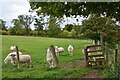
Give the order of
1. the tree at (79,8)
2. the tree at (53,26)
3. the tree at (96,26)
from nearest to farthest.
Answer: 1. the tree at (79,8)
2. the tree at (53,26)
3. the tree at (96,26)

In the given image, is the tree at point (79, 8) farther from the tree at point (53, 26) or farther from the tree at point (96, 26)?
the tree at point (96, 26)

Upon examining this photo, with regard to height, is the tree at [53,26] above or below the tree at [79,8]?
above

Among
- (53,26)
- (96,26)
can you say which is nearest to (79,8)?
(96,26)

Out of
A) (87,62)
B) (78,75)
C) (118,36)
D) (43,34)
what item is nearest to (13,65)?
(87,62)

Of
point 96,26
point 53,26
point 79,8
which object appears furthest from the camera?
point 53,26

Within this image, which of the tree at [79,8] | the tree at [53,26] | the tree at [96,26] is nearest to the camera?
the tree at [79,8]

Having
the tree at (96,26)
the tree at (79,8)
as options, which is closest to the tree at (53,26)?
the tree at (96,26)

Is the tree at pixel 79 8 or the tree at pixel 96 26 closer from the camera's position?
the tree at pixel 79 8

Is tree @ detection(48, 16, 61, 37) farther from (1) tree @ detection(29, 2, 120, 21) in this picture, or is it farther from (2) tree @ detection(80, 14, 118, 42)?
(1) tree @ detection(29, 2, 120, 21)

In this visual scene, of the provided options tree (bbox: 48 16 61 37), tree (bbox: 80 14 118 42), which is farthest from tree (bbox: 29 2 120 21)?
tree (bbox: 80 14 118 42)

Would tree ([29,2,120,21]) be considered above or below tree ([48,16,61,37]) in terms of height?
below

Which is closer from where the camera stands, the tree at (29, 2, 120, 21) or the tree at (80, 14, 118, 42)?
the tree at (29, 2, 120, 21)

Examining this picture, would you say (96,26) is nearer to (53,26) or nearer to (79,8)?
(53,26)

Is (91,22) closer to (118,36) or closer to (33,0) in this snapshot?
(118,36)
